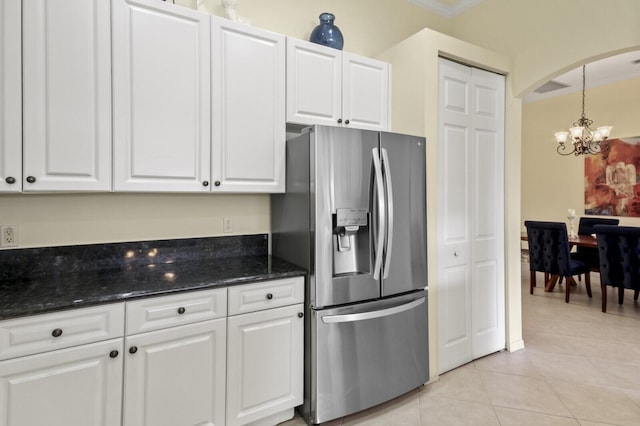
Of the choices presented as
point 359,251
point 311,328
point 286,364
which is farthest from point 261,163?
point 286,364

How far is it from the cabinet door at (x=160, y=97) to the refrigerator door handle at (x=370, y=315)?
1.05 metres

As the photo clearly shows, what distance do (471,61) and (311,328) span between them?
93.4 inches

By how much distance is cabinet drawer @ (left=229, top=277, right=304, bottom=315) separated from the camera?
1807 millimetres

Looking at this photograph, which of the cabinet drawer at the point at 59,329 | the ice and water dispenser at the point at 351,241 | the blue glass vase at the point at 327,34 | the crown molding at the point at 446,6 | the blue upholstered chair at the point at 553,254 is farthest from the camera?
the blue upholstered chair at the point at 553,254

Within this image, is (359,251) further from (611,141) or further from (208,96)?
(611,141)

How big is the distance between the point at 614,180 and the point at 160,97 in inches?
264

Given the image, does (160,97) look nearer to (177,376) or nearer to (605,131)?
(177,376)

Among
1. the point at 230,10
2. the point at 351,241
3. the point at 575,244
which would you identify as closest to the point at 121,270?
the point at 351,241

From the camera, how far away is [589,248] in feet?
16.0

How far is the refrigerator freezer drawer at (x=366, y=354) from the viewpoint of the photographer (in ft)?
6.35

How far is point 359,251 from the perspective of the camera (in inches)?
81.8

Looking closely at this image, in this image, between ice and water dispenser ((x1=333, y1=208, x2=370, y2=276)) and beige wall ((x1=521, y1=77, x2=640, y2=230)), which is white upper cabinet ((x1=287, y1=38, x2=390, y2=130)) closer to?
ice and water dispenser ((x1=333, y1=208, x2=370, y2=276))

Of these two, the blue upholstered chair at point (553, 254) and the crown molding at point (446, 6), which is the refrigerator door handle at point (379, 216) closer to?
the crown molding at point (446, 6)

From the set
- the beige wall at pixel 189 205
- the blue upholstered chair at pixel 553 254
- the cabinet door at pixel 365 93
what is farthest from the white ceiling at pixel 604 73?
the cabinet door at pixel 365 93
